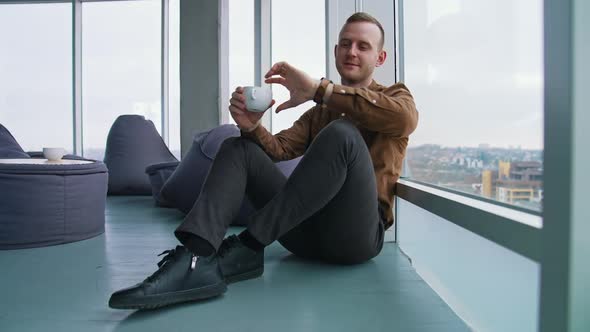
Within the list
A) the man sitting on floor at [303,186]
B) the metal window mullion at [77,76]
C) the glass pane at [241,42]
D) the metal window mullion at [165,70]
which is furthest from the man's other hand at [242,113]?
the metal window mullion at [77,76]

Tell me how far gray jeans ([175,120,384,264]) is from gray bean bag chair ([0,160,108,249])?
1047 millimetres

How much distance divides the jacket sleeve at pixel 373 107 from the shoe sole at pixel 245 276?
60cm

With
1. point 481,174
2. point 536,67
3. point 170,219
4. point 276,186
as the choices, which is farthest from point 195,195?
point 536,67

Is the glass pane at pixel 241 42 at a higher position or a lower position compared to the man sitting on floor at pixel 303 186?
higher

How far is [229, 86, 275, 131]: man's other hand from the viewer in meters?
1.34

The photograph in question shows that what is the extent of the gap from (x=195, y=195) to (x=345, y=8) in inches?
56.9

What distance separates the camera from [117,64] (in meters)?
5.59

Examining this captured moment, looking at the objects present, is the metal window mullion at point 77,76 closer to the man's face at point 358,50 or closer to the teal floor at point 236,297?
the teal floor at point 236,297

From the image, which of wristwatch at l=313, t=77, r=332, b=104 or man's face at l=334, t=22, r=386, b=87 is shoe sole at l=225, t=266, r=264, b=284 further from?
man's face at l=334, t=22, r=386, b=87

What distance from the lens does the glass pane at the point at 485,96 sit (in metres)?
0.81

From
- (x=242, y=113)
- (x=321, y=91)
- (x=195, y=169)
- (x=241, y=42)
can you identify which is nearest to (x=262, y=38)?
(x=241, y=42)

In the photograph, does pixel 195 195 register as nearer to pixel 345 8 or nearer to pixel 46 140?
pixel 345 8

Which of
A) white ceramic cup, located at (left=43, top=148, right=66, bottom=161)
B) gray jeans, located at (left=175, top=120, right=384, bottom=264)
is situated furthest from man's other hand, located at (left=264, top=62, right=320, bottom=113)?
white ceramic cup, located at (left=43, top=148, right=66, bottom=161)

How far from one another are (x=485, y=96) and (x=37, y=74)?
6213 millimetres
